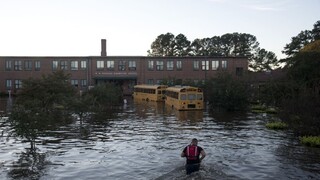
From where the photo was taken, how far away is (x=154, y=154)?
1869 centimetres

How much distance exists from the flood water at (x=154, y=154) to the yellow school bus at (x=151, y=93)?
2826 cm

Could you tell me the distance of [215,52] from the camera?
120m

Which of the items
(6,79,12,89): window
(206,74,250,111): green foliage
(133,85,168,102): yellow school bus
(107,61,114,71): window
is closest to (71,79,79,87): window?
(107,61,114,71): window

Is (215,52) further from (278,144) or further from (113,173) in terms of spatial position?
(113,173)

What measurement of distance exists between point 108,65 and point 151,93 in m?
21.2

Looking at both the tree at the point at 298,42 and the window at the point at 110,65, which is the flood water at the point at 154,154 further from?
the tree at the point at 298,42

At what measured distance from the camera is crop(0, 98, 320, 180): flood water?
15086 millimetres

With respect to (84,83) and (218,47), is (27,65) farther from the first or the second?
(218,47)

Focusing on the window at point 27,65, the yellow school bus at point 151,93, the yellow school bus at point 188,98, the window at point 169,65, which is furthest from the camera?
the window at point 169,65

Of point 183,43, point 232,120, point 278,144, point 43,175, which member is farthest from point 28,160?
point 183,43

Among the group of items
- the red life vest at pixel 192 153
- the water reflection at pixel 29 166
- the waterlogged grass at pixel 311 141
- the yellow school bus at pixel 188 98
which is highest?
the yellow school bus at pixel 188 98

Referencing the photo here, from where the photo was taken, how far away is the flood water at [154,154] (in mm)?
15086

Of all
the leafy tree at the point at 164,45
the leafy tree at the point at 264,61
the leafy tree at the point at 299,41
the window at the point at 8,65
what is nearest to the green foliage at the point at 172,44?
the leafy tree at the point at 164,45

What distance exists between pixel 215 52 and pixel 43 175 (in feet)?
356
